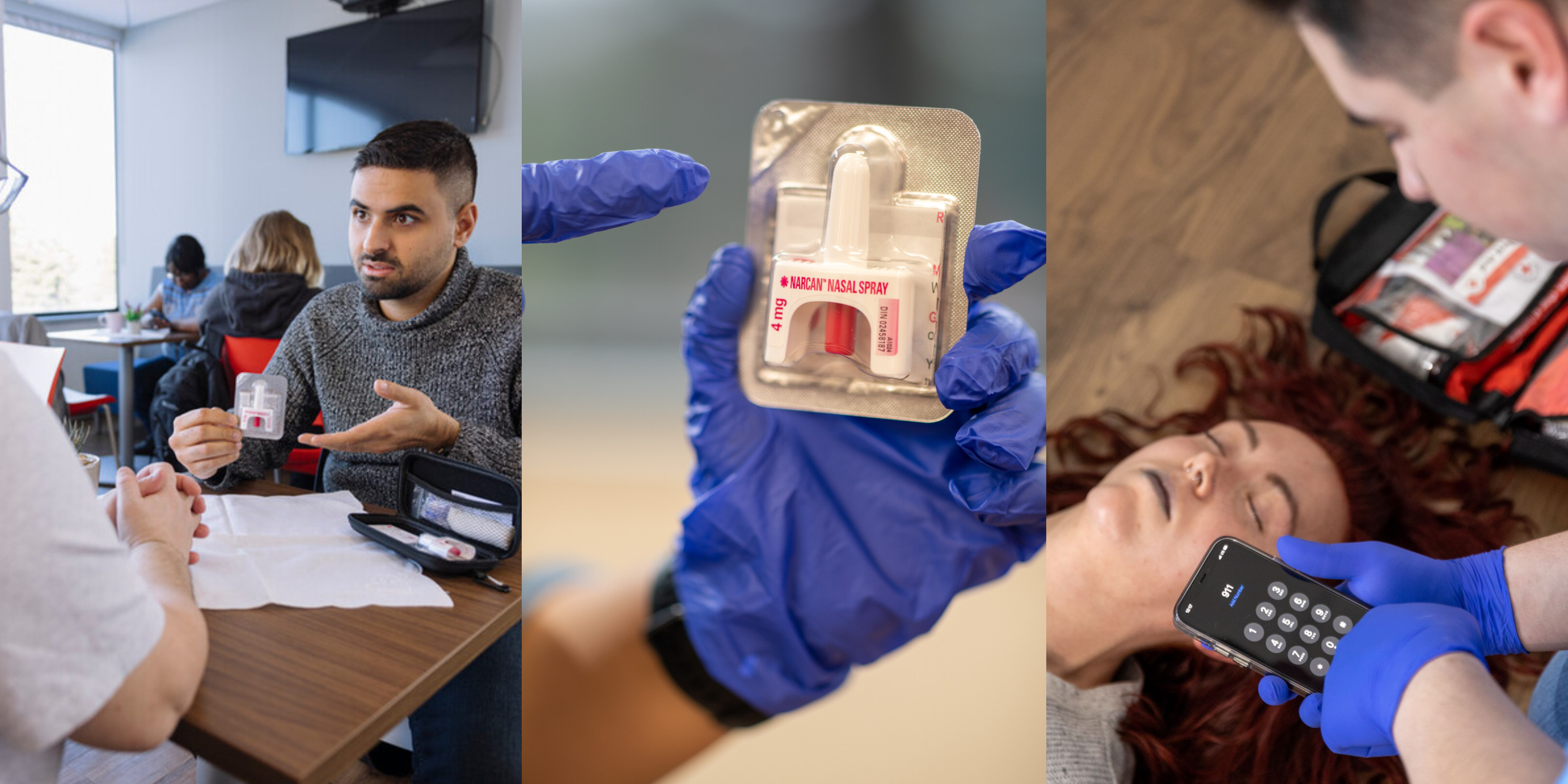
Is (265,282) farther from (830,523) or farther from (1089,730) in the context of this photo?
(1089,730)

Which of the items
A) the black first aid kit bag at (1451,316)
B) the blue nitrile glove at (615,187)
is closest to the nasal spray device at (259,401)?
the blue nitrile glove at (615,187)

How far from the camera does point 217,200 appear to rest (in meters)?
0.79

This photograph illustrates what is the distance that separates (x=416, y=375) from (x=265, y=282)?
7.6 inches

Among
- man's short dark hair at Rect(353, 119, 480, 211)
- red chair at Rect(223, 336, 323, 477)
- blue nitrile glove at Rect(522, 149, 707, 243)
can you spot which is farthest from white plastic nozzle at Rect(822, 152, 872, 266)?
red chair at Rect(223, 336, 323, 477)

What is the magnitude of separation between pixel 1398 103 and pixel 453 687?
2.89 ft

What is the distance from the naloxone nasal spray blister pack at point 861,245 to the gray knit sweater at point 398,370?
318mm

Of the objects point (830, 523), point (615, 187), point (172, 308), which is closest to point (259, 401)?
point (172, 308)

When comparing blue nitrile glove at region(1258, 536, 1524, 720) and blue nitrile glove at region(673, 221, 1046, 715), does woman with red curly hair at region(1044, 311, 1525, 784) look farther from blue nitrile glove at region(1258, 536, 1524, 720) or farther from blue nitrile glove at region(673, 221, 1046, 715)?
blue nitrile glove at region(673, 221, 1046, 715)

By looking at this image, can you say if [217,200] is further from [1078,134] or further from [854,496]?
[1078,134]

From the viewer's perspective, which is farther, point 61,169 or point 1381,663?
point 61,169

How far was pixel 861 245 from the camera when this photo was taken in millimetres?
503

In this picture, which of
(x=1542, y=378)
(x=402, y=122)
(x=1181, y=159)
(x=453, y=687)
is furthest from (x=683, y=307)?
(x=1542, y=378)

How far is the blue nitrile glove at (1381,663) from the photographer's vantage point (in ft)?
1.69

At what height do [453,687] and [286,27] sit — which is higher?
[286,27]
